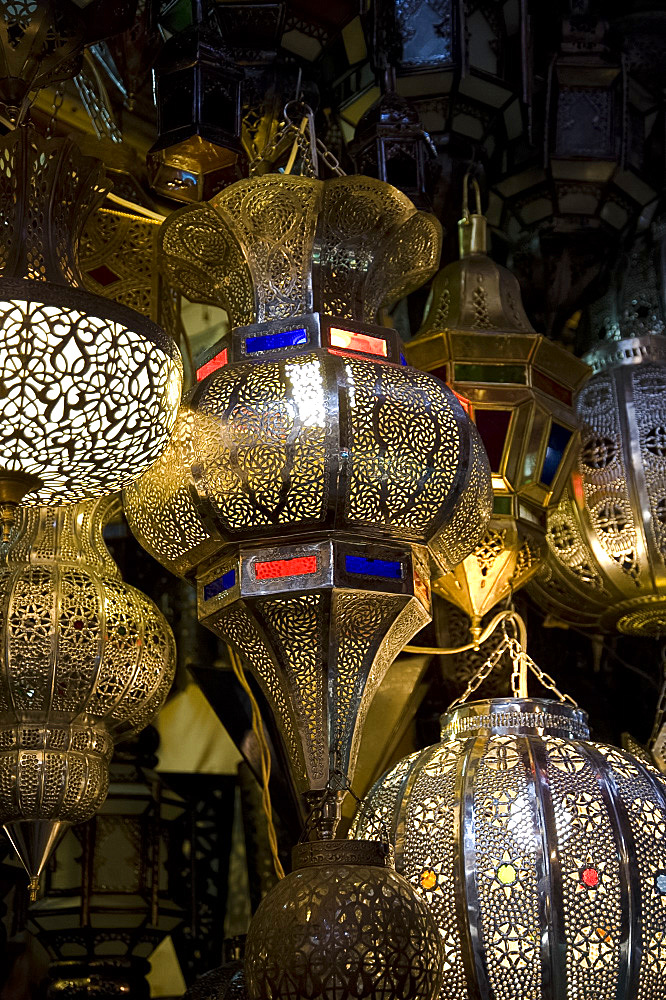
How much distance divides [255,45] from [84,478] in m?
0.85

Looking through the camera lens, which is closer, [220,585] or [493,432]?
[220,585]

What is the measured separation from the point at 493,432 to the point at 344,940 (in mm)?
889

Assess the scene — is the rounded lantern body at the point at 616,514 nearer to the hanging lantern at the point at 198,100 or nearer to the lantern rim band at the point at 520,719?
the lantern rim band at the point at 520,719

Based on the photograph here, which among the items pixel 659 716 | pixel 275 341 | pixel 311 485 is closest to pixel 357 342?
pixel 275 341

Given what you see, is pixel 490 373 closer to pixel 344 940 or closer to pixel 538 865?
pixel 538 865

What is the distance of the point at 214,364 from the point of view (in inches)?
75.3

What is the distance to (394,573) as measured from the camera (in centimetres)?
175

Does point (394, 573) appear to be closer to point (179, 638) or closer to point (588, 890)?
point (588, 890)

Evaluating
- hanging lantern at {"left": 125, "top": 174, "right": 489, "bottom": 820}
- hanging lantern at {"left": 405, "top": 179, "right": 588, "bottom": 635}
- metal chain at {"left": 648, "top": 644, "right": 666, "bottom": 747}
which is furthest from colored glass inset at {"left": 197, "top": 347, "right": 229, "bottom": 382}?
metal chain at {"left": 648, "top": 644, "right": 666, "bottom": 747}

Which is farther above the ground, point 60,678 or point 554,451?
point 554,451

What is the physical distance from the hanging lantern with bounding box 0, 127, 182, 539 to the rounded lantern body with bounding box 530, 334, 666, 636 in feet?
2.97

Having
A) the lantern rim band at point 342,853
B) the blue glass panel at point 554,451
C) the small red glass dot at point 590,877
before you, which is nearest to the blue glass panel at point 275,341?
the blue glass panel at point 554,451

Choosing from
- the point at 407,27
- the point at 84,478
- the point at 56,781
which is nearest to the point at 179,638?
the point at 56,781

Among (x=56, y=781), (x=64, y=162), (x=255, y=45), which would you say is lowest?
(x=56, y=781)
